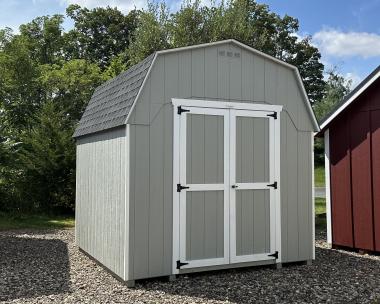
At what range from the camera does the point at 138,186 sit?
563cm

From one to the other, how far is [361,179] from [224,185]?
289cm

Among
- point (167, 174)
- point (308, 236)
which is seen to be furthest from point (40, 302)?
point (308, 236)

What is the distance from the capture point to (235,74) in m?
6.37

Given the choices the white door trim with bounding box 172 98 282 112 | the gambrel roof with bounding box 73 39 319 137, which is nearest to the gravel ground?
the gambrel roof with bounding box 73 39 319 137

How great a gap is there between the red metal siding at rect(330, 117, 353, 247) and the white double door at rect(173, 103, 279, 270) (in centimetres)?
209

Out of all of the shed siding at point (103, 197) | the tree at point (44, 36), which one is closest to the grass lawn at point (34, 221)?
the shed siding at point (103, 197)

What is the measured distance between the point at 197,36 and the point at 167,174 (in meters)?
14.7

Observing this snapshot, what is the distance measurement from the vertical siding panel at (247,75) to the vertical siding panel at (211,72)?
0.44 meters

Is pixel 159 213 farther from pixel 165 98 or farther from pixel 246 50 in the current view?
pixel 246 50

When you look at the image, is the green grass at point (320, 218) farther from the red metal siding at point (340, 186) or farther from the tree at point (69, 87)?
the tree at point (69, 87)

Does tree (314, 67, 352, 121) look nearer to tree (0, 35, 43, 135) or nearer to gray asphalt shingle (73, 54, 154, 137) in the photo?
tree (0, 35, 43, 135)

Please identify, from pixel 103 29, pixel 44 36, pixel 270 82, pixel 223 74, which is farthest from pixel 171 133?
pixel 103 29

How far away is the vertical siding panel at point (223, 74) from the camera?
625 centimetres

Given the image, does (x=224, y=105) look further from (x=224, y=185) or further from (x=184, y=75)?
(x=224, y=185)
